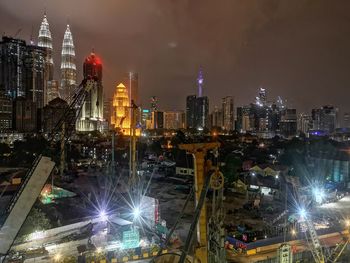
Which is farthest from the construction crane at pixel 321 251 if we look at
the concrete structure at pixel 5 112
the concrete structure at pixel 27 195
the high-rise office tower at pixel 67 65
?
the high-rise office tower at pixel 67 65

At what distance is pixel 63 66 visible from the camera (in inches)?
4865

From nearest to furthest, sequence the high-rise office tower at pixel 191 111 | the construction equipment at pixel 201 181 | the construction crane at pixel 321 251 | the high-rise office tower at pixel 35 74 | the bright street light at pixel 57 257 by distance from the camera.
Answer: the construction equipment at pixel 201 181
the construction crane at pixel 321 251
the bright street light at pixel 57 257
the high-rise office tower at pixel 35 74
the high-rise office tower at pixel 191 111

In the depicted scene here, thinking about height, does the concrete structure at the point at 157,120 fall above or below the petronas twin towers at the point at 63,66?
below

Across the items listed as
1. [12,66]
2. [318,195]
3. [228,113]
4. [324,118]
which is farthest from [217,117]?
[318,195]

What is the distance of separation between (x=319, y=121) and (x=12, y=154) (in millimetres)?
135124

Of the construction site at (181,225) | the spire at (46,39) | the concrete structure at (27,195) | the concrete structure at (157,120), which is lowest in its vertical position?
the construction site at (181,225)

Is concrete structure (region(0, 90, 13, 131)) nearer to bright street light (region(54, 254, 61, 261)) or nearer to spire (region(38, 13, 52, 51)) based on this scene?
spire (region(38, 13, 52, 51))

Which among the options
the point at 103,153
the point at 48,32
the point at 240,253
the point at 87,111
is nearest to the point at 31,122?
the point at 87,111

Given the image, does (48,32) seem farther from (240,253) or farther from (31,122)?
(240,253)

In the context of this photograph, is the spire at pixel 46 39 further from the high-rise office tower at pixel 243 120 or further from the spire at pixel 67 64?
the high-rise office tower at pixel 243 120

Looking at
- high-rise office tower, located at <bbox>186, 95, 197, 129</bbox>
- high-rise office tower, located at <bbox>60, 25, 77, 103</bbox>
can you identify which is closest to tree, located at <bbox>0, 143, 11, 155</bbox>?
high-rise office tower, located at <bbox>60, 25, 77, 103</bbox>

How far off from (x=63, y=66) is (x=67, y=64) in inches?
72.9

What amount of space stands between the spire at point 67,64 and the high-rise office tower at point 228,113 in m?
64.7

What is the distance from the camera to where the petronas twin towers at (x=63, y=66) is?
116125 millimetres
